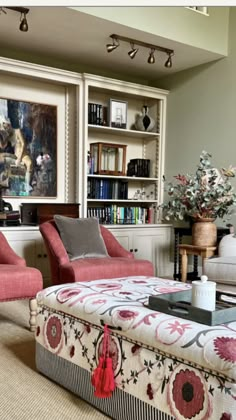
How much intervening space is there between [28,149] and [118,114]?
1.16 m

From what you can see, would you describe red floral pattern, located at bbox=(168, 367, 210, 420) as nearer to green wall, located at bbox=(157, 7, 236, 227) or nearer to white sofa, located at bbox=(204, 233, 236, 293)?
white sofa, located at bbox=(204, 233, 236, 293)

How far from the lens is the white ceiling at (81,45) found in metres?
3.57

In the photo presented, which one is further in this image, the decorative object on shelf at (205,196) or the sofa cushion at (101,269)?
the decorative object on shelf at (205,196)

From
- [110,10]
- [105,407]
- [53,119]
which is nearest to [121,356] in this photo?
[105,407]

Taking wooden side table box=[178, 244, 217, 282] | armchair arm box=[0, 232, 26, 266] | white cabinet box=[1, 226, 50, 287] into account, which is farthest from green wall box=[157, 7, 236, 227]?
armchair arm box=[0, 232, 26, 266]

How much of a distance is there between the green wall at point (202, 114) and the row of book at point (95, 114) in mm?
952

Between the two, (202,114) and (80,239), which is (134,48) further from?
(80,239)

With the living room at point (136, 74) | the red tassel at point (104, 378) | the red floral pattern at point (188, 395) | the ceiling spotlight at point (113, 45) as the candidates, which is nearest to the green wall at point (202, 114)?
the living room at point (136, 74)

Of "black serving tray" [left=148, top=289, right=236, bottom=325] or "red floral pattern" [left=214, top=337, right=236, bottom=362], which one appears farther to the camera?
"black serving tray" [left=148, top=289, right=236, bottom=325]

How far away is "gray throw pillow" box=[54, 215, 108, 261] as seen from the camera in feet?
11.5

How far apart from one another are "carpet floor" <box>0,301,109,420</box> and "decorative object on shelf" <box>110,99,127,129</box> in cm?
290

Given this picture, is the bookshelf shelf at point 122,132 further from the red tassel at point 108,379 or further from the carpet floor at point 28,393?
the red tassel at point 108,379

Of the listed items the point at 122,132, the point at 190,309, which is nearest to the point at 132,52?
the point at 122,132

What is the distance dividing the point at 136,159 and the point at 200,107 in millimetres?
995
